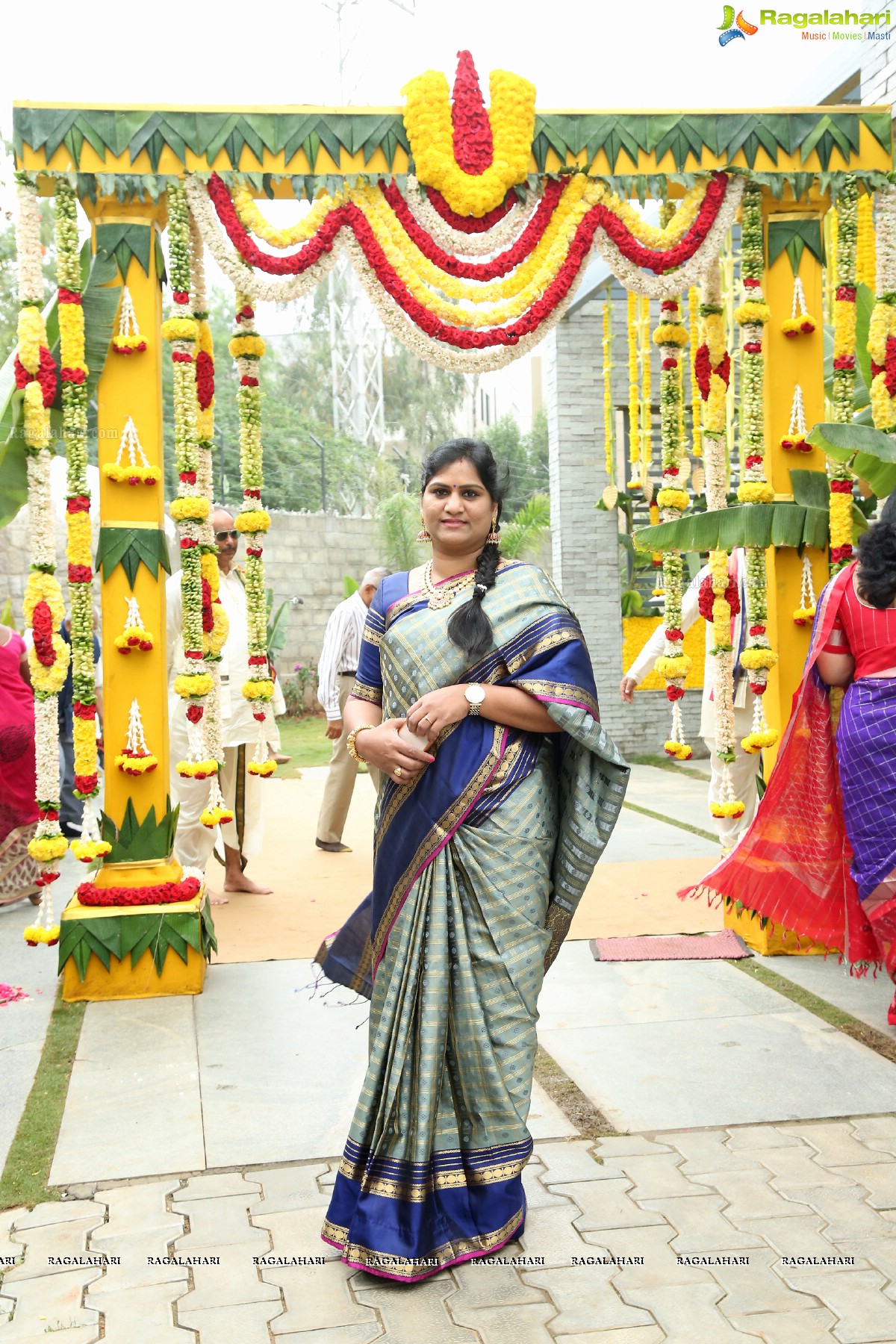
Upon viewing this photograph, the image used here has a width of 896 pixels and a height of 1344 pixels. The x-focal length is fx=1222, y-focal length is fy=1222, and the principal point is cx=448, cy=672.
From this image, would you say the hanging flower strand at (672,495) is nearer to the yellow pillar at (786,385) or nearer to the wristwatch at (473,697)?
the yellow pillar at (786,385)

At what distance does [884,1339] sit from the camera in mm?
2367

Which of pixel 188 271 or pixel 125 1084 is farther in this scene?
pixel 188 271

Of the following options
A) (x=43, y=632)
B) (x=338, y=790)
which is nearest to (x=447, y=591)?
(x=43, y=632)

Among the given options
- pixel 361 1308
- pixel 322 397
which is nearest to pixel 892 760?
pixel 361 1308

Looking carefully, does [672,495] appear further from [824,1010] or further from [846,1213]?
[846,1213]

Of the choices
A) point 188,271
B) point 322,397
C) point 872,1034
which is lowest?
point 872,1034

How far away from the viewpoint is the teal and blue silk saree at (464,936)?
271cm

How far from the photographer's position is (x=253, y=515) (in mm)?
4922

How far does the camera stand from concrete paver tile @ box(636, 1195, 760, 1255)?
8.97ft

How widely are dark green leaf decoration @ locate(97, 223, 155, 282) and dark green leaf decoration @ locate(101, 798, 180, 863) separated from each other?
2.11 meters

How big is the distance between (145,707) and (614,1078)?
232 centimetres

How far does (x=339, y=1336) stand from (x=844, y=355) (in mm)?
4084

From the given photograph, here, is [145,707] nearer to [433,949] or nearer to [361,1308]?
[433,949]

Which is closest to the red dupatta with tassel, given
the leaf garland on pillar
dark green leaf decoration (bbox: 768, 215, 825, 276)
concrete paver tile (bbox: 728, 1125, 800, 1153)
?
the leaf garland on pillar
